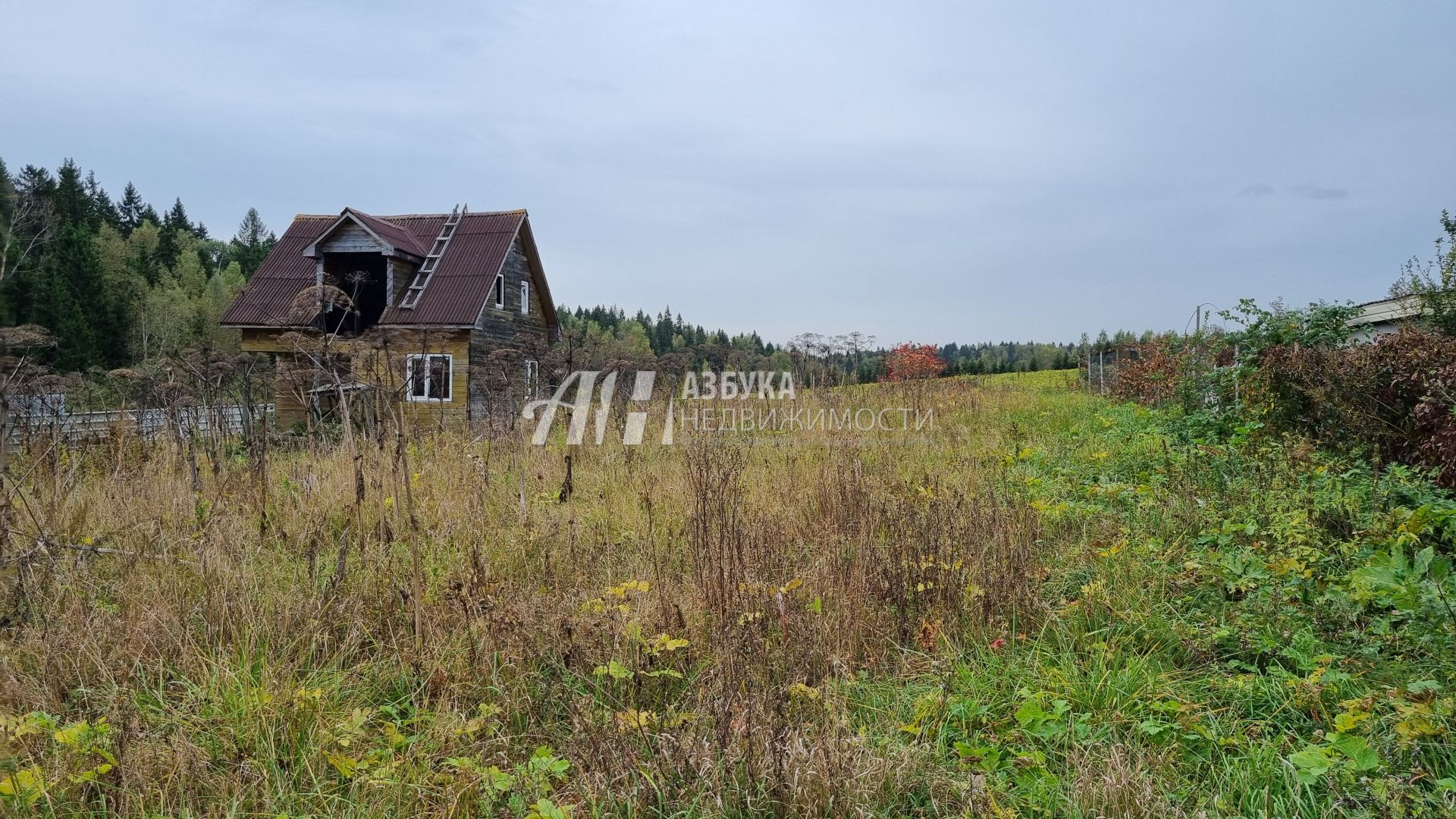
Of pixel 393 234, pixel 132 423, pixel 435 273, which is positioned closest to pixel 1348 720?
pixel 132 423

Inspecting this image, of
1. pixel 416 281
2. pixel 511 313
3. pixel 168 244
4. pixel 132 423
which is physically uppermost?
pixel 168 244

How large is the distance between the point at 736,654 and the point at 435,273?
17696mm

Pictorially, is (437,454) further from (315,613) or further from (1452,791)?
(1452,791)

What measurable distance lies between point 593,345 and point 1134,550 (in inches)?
453

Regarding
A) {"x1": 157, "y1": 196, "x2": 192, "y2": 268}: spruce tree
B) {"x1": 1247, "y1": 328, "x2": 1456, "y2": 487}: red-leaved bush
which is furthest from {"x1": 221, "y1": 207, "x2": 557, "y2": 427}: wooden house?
A: {"x1": 157, "y1": 196, "x2": 192, "y2": 268}: spruce tree

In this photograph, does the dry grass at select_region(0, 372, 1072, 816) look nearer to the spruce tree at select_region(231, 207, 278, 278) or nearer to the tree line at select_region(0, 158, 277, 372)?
the tree line at select_region(0, 158, 277, 372)

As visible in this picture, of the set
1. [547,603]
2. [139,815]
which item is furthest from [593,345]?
[139,815]

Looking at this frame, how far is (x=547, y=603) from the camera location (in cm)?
313

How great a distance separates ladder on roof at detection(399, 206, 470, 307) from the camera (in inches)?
687

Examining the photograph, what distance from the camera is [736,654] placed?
2539 millimetres

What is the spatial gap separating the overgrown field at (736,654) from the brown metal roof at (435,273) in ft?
42.8

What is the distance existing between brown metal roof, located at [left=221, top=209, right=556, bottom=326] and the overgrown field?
13.0 m

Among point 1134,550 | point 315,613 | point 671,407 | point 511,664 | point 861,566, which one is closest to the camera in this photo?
point 511,664

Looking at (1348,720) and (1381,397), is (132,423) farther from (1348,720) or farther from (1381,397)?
(1381,397)
